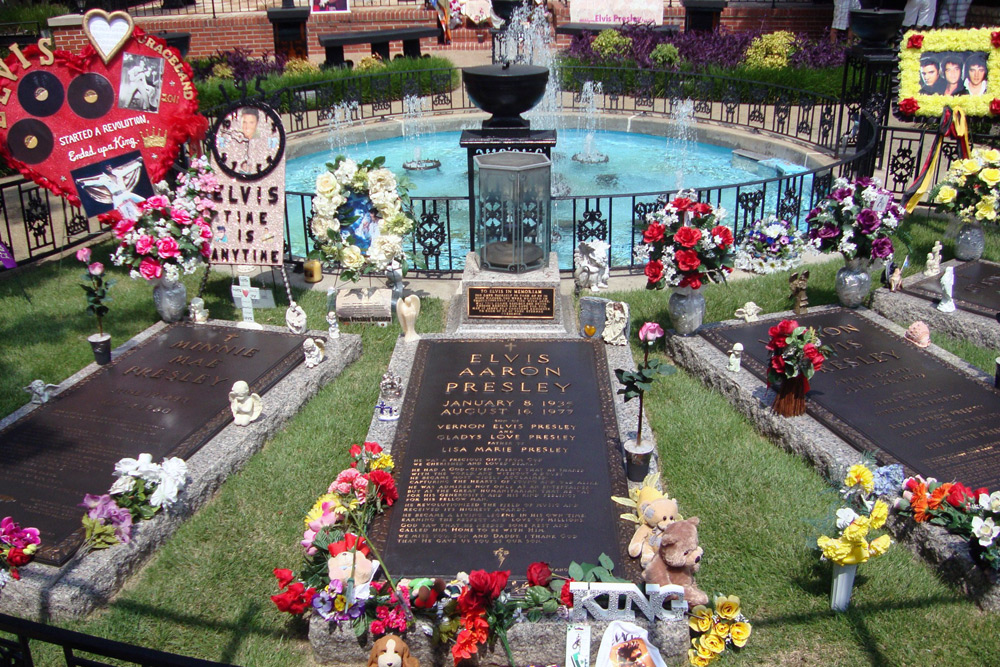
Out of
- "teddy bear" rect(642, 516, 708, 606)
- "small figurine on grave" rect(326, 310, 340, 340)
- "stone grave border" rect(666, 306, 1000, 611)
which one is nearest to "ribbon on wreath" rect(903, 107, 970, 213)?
"stone grave border" rect(666, 306, 1000, 611)

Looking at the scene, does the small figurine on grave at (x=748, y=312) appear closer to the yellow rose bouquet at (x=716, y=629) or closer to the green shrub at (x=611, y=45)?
the yellow rose bouquet at (x=716, y=629)

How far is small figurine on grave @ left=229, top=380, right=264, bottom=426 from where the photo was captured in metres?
6.36

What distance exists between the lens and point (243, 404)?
21.2ft

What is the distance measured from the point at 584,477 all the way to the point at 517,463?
0.48 meters

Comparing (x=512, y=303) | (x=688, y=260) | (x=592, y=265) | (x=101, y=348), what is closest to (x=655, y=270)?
(x=688, y=260)

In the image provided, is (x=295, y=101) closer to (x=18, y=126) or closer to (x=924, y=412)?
(x=18, y=126)

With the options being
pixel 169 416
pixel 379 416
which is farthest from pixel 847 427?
pixel 169 416

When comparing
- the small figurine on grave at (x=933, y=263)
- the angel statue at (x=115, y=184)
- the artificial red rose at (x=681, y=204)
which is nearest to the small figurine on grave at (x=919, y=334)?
the small figurine on grave at (x=933, y=263)

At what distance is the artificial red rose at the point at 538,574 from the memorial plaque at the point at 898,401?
106 inches

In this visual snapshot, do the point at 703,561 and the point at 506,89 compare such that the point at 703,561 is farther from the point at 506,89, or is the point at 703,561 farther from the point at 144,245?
the point at 144,245

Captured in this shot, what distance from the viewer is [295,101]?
55.1 ft

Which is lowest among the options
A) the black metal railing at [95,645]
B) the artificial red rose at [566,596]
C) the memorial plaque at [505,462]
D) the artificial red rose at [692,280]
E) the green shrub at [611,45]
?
the artificial red rose at [566,596]

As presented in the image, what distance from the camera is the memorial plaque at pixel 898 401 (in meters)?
5.73

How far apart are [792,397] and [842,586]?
180cm
